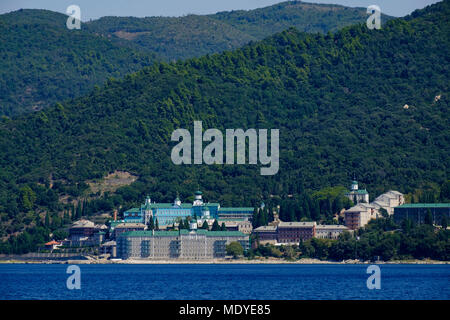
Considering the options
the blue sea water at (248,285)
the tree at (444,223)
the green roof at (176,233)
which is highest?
the tree at (444,223)

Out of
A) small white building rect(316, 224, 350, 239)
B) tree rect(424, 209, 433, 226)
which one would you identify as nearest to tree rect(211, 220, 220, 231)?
small white building rect(316, 224, 350, 239)

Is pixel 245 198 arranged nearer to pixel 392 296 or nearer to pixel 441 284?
pixel 441 284

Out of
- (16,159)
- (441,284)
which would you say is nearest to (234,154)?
(16,159)

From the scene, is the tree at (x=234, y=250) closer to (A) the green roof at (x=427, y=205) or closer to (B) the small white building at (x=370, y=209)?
(B) the small white building at (x=370, y=209)

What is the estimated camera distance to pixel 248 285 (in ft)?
294

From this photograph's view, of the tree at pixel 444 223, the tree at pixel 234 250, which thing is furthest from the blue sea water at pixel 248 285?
the tree at pixel 234 250

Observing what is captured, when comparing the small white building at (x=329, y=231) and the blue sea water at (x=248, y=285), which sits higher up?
the small white building at (x=329, y=231)

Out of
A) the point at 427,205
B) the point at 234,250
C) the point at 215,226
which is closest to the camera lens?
the point at 234,250

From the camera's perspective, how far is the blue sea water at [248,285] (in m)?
76.4

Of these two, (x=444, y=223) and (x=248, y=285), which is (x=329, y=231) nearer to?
(x=444, y=223)

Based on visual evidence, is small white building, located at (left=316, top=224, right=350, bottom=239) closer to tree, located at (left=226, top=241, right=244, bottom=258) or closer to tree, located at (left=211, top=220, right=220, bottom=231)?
tree, located at (left=226, top=241, right=244, bottom=258)

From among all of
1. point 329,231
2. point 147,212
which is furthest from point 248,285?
point 147,212

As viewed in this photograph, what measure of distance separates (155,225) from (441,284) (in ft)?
255

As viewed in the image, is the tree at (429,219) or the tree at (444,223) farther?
the tree at (444,223)
